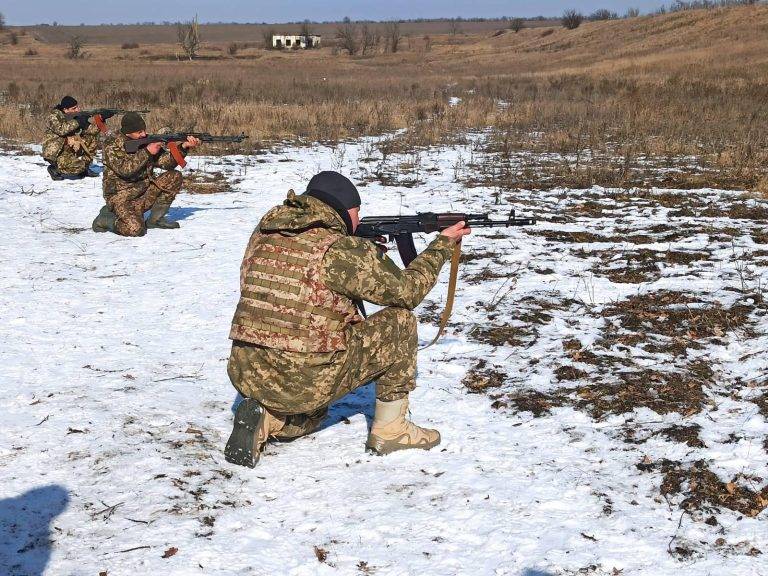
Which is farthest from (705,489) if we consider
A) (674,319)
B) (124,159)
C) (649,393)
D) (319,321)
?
(124,159)

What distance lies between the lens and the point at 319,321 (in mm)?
3605

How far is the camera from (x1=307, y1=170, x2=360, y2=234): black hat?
366 cm

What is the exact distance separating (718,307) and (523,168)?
715cm

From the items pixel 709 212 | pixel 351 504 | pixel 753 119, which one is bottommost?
pixel 351 504

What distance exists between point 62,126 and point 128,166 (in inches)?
158

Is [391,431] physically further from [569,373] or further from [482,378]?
[569,373]

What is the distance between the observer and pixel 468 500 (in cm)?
361

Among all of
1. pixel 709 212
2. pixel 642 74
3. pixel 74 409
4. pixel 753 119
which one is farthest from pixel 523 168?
pixel 642 74

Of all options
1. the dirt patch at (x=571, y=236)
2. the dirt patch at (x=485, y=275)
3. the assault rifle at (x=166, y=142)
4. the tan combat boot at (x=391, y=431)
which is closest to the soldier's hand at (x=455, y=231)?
the tan combat boot at (x=391, y=431)

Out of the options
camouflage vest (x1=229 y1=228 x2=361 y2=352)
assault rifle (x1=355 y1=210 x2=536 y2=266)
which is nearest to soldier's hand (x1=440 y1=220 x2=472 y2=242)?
assault rifle (x1=355 y1=210 x2=536 y2=266)

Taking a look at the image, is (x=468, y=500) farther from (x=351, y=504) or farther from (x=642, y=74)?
(x=642, y=74)

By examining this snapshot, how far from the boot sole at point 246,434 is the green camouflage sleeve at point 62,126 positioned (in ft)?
31.1

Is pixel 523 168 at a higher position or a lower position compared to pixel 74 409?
higher

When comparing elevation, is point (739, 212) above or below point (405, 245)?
below
